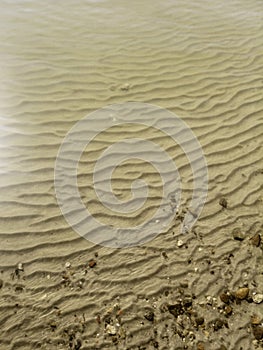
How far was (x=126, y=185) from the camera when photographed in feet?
12.8

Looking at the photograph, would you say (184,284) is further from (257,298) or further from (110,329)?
(110,329)

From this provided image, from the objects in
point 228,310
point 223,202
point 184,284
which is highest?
point 223,202

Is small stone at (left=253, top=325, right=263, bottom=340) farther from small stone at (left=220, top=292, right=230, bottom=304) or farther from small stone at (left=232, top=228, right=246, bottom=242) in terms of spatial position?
small stone at (left=232, top=228, right=246, bottom=242)

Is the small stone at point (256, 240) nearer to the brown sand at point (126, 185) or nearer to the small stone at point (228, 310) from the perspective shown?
the brown sand at point (126, 185)

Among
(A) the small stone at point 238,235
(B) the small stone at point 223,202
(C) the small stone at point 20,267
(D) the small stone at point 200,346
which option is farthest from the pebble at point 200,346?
(C) the small stone at point 20,267

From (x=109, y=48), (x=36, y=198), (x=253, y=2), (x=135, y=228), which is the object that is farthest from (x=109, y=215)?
(x=253, y=2)

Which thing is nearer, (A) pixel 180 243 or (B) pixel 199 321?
(B) pixel 199 321

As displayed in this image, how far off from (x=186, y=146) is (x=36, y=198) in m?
1.96

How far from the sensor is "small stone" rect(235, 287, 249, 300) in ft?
10.2

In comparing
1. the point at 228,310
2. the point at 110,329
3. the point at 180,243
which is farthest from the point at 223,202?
the point at 110,329

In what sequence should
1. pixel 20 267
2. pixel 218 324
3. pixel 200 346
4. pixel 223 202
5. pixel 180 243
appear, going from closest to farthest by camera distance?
pixel 200 346, pixel 218 324, pixel 20 267, pixel 180 243, pixel 223 202

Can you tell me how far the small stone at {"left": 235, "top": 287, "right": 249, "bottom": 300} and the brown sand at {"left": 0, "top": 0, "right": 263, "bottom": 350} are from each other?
0.17 ft

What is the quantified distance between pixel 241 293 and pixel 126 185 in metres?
1.64

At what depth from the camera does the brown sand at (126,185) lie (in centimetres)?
297
